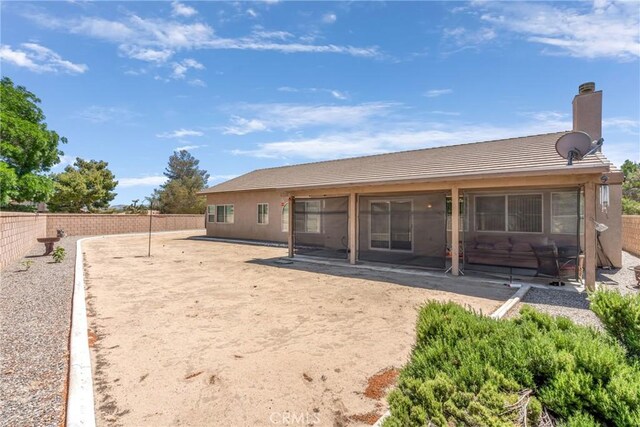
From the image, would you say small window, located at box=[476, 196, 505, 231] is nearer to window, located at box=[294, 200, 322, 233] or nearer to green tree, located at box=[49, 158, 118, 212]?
window, located at box=[294, 200, 322, 233]

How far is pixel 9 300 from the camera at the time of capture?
18.9 ft

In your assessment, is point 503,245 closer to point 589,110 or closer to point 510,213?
point 510,213

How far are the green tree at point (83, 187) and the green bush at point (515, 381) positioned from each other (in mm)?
31068

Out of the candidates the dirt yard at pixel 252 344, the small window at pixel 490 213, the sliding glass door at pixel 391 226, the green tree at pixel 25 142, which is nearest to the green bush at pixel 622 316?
the dirt yard at pixel 252 344

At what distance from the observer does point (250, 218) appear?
18.5 m

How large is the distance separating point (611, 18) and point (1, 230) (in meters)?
16.4

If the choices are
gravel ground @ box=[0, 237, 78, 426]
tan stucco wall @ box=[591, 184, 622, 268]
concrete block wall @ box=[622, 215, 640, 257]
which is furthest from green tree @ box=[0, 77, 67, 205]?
concrete block wall @ box=[622, 215, 640, 257]

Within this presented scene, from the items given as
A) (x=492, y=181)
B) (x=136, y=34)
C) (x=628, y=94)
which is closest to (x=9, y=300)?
(x=136, y=34)

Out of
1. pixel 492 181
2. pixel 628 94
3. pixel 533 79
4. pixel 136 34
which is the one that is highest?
pixel 136 34

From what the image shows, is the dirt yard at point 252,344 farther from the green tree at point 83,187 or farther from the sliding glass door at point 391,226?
the green tree at point 83,187

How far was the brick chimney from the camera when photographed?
9453mm

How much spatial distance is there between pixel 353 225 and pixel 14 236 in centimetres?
1118

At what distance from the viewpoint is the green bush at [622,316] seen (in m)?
2.19

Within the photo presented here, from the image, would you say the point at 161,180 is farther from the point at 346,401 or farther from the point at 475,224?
the point at 346,401
